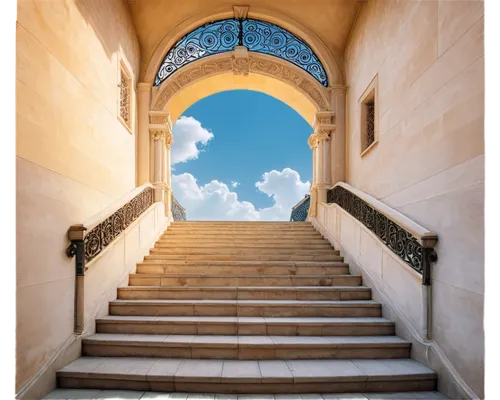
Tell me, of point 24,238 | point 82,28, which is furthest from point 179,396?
point 82,28

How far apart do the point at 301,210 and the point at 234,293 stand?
7242mm

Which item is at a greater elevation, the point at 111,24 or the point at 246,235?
the point at 111,24

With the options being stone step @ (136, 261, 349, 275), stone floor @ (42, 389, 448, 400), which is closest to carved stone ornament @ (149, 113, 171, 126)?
stone step @ (136, 261, 349, 275)

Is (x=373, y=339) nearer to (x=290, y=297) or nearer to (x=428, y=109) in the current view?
(x=290, y=297)

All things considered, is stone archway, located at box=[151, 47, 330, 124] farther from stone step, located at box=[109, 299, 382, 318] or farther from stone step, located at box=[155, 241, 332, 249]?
stone step, located at box=[109, 299, 382, 318]

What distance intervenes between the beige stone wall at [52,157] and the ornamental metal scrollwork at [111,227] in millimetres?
262

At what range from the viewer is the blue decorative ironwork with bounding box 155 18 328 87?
27.1 ft

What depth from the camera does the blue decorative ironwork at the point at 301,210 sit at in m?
11.1

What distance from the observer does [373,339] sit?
386 cm

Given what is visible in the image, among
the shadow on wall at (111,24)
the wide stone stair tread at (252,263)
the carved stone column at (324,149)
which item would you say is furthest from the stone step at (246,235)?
the shadow on wall at (111,24)

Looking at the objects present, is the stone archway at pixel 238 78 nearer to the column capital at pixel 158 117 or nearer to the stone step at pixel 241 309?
the column capital at pixel 158 117

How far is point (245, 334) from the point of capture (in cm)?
399

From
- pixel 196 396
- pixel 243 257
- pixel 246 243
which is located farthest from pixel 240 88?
pixel 196 396

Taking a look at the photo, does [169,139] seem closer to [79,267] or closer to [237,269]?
[237,269]
